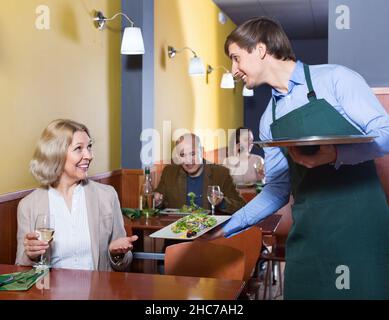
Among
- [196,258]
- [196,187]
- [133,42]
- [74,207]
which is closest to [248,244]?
[196,258]

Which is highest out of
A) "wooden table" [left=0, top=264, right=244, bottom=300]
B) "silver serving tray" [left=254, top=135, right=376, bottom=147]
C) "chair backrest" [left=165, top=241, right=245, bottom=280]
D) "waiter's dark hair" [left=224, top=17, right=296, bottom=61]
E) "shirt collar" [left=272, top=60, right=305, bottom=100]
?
"waiter's dark hair" [left=224, top=17, right=296, bottom=61]

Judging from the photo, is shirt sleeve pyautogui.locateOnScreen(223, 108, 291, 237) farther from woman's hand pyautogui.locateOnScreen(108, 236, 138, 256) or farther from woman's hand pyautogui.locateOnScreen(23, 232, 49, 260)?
woman's hand pyautogui.locateOnScreen(23, 232, 49, 260)

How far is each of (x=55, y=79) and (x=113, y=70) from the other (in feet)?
3.35

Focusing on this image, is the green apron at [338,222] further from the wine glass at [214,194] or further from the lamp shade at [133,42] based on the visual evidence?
the lamp shade at [133,42]

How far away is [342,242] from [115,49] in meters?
3.00

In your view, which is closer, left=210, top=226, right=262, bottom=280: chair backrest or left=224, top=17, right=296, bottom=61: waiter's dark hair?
left=224, top=17, right=296, bottom=61: waiter's dark hair

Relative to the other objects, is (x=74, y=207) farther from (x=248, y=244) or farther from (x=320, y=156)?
(x=320, y=156)

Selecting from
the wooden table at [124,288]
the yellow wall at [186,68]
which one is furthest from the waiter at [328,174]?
the yellow wall at [186,68]

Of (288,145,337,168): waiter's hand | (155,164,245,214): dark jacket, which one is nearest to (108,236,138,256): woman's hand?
(288,145,337,168): waiter's hand

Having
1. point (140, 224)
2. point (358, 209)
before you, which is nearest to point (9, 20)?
point (140, 224)

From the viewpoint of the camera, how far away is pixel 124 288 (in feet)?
5.58

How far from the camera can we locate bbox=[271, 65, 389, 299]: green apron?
5.26 ft

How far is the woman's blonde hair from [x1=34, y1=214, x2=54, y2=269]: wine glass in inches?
22.2

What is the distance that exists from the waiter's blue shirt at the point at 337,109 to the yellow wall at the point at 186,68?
2853 millimetres
